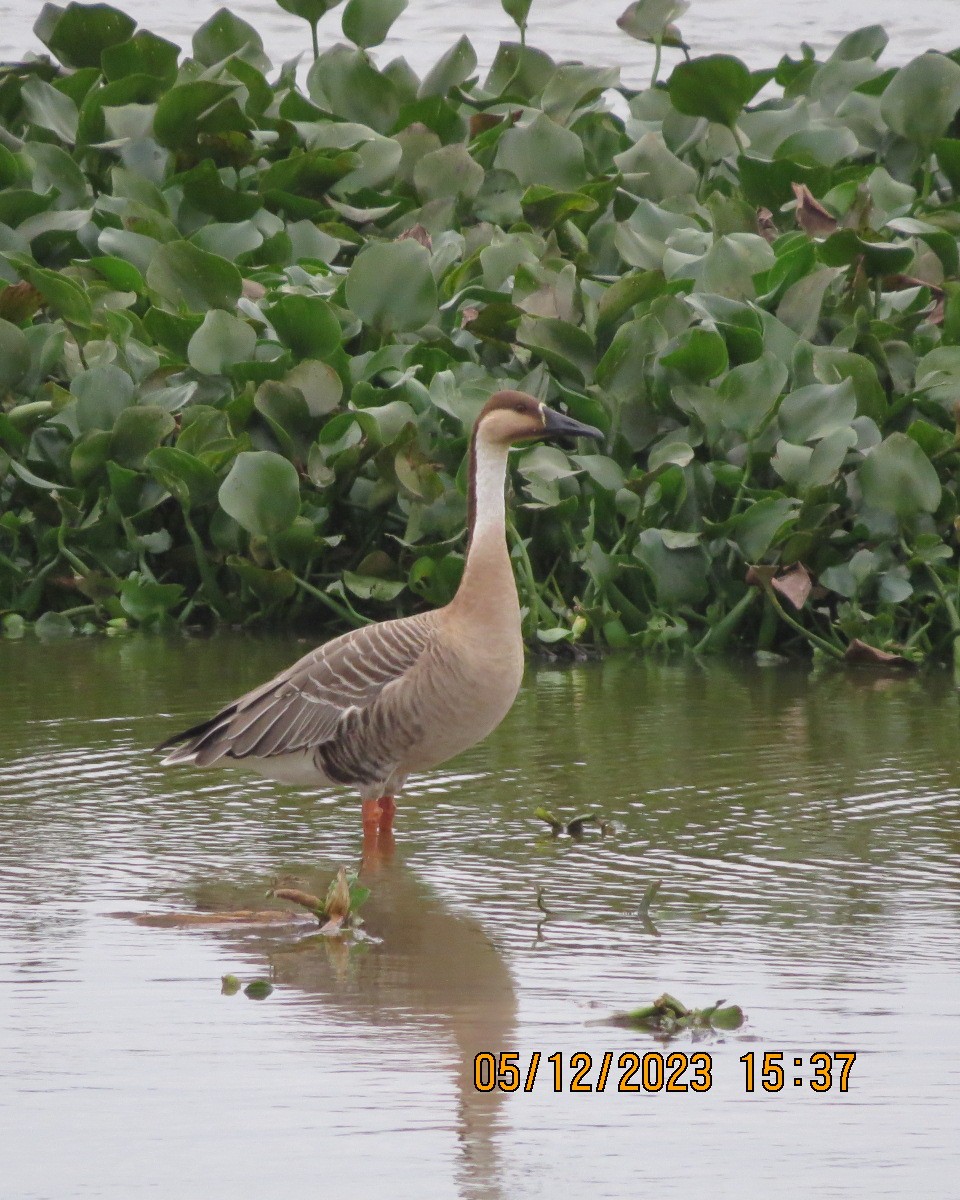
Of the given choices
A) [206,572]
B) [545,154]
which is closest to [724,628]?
[206,572]

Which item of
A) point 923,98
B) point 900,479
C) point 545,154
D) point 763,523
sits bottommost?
point 763,523

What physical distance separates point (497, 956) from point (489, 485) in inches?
73.9

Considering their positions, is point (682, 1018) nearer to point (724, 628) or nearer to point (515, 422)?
point (515, 422)

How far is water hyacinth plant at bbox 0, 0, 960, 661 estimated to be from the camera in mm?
8422

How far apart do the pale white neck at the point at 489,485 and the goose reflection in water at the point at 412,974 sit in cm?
119

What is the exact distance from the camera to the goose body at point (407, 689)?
5.79 m

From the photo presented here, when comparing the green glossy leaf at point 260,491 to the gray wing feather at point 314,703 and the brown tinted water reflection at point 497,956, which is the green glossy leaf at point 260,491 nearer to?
the brown tinted water reflection at point 497,956

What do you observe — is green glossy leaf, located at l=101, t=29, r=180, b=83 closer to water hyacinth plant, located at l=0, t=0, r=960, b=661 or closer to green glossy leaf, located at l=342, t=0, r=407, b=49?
water hyacinth plant, located at l=0, t=0, r=960, b=661

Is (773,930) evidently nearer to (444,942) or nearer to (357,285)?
(444,942)

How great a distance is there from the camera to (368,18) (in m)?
11.9

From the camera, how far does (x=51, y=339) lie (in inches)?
371

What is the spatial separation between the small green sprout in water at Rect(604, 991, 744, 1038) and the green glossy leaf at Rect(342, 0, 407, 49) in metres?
8.87

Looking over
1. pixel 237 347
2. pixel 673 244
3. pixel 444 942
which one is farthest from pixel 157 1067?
pixel 673 244

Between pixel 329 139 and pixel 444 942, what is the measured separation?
7377mm
